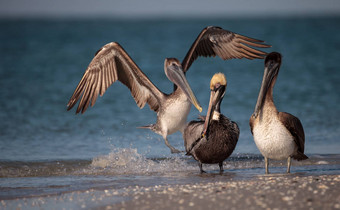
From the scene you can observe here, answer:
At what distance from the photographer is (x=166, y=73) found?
8.05 m

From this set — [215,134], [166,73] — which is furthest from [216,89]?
[166,73]

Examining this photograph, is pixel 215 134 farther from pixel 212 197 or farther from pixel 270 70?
pixel 212 197

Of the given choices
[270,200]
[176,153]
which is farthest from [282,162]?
[270,200]

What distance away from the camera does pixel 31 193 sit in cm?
592

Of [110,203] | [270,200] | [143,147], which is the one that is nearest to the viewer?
[270,200]

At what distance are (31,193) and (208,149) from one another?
2.12 metres

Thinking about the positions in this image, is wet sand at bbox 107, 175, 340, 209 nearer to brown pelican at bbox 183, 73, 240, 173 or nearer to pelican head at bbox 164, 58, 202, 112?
brown pelican at bbox 183, 73, 240, 173

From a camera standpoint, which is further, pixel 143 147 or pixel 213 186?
pixel 143 147

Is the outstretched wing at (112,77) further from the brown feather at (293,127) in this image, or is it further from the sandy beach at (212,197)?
the sandy beach at (212,197)

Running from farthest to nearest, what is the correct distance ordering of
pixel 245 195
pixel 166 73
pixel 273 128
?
pixel 166 73 → pixel 273 128 → pixel 245 195

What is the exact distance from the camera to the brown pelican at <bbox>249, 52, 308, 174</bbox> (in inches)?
243

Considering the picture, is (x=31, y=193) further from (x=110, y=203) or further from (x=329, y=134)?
(x=329, y=134)

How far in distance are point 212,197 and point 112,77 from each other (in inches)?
153

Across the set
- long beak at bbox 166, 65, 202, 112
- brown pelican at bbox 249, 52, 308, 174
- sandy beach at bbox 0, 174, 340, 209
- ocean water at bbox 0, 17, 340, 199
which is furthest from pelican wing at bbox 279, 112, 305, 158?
long beak at bbox 166, 65, 202, 112
